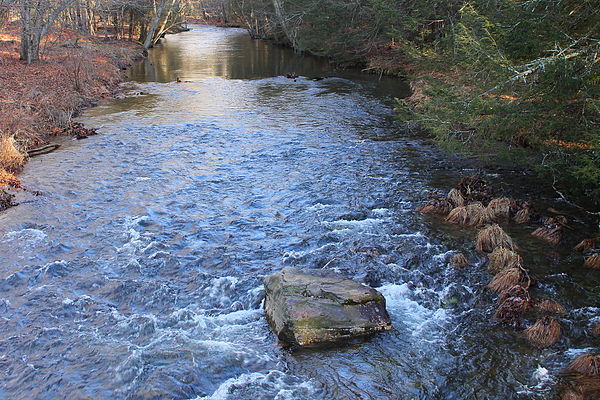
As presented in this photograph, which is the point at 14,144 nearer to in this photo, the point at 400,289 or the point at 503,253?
the point at 400,289

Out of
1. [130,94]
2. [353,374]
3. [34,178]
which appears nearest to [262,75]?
[130,94]

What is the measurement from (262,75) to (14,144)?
63.9 ft

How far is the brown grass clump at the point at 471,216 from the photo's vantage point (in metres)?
11.4

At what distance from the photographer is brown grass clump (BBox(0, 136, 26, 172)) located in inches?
576

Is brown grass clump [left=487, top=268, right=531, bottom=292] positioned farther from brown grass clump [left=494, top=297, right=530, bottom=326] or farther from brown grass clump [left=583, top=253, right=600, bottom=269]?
brown grass clump [left=583, top=253, right=600, bottom=269]

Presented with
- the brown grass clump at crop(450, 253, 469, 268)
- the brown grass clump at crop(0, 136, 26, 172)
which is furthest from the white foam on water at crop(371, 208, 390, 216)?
the brown grass clump at crop(0, 136, 26, 172)

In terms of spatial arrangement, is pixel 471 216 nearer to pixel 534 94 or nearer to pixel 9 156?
pixel 534 94

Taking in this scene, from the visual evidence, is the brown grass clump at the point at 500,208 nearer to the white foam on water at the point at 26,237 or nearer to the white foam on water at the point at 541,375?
the white foam on water at the point at 541,375

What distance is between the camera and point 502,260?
9.35 m

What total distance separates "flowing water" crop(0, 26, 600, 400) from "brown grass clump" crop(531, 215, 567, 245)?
248 millimetres

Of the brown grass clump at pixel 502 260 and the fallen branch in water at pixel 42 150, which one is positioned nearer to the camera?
the brown grass clump at pixel 502 260

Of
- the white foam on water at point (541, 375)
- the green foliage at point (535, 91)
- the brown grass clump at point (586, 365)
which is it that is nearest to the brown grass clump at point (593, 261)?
the green foliage at point (535, 91)

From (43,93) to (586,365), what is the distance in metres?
21.3

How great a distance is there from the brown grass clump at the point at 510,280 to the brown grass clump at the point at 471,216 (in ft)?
8.42
